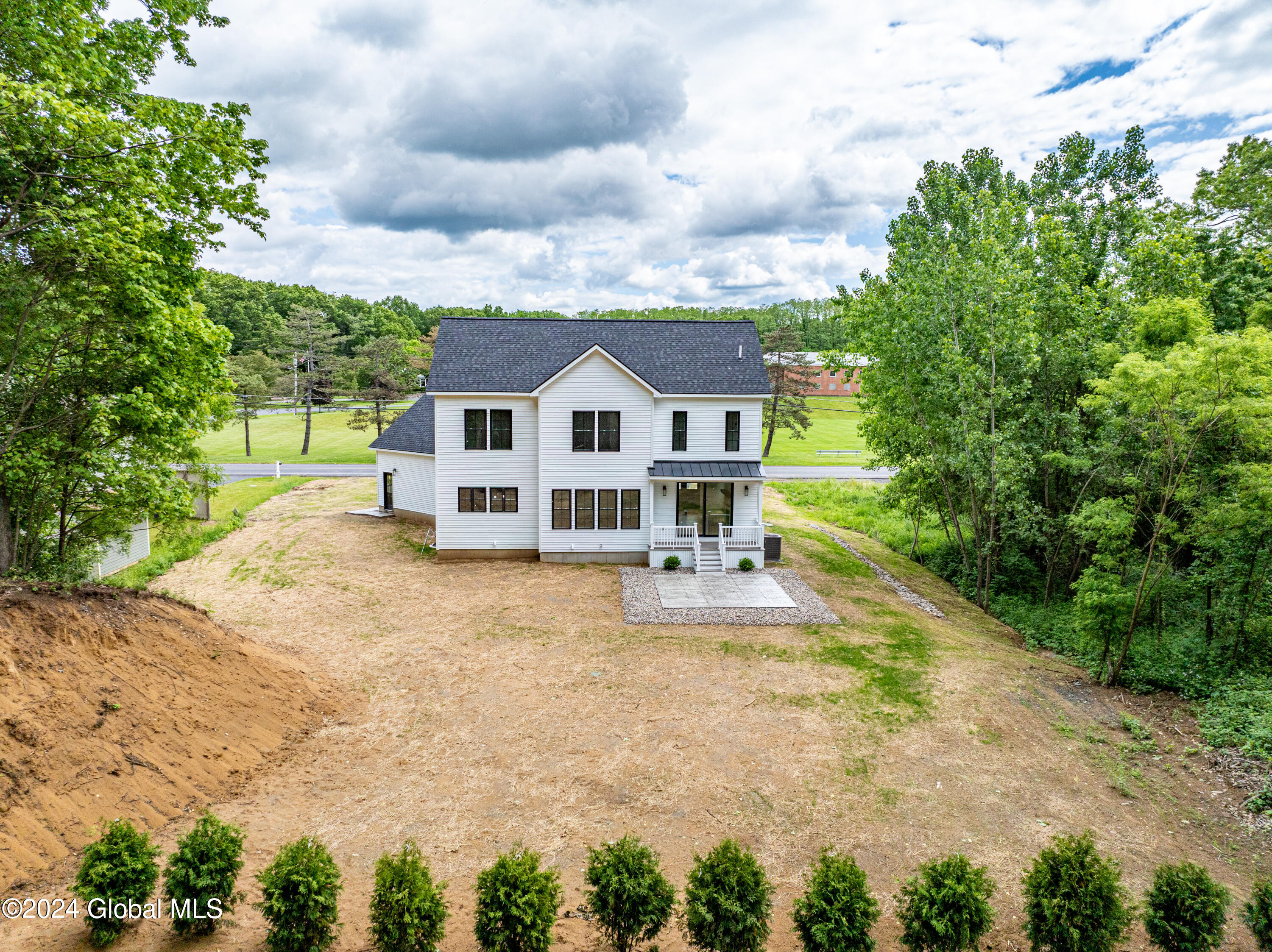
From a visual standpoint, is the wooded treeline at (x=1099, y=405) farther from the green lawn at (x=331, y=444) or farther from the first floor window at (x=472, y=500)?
the green lawn at (x=331, y=444)

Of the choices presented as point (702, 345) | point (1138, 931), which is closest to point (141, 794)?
point (1138, 931)

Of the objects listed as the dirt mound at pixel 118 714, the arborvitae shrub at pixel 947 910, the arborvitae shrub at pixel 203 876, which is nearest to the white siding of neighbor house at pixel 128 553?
the dirt mound at pixel 118 714

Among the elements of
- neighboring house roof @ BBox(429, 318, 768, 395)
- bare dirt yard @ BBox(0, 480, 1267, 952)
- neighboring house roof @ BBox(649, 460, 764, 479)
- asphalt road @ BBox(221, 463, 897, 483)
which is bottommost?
bare dirt yard @ BBox(0, 480, 1267, 952)

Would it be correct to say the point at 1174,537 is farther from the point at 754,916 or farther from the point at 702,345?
the point at 702,345

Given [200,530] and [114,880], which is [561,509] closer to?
[200,530]

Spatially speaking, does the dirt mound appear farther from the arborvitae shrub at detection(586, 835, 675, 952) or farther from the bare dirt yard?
the arborvitae shrub at detection(586, 835, 675, 952)

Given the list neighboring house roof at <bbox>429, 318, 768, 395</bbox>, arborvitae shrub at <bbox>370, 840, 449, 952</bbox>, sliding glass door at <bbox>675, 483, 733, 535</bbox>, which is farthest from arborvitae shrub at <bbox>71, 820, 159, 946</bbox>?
sliding glass door at <bbox>675, 483, 733, 535</bbox>
